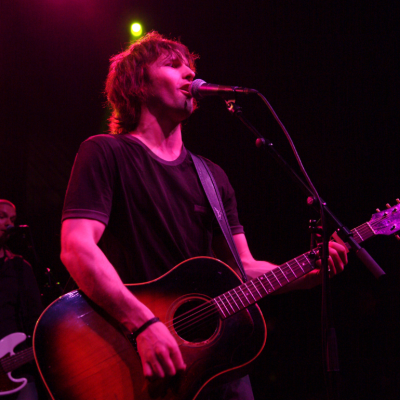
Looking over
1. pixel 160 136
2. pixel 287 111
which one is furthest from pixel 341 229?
pixel 287 111

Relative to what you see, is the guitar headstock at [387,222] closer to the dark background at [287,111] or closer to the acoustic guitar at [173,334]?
the acoustic guitar at [173,334]

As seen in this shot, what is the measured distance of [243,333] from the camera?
177 centimetres

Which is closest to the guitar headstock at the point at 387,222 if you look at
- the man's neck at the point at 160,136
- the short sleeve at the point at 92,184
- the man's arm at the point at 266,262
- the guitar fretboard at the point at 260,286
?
the man's arm at the point at 266,262

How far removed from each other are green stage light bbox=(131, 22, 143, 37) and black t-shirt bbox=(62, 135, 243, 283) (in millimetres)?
3622

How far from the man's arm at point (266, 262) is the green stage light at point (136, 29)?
4035 mm

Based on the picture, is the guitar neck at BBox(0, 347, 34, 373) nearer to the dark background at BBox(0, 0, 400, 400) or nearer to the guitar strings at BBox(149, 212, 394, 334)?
the dark background at BBox(0, 0, 400, 400)

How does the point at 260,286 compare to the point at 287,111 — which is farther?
the point at 287,111

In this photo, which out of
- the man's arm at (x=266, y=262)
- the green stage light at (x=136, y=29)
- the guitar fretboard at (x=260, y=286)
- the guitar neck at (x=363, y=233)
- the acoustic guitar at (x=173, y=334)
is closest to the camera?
the acoustic guitar at (x=173, y=334)

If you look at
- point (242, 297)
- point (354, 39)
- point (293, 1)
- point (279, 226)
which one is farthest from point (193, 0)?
point (242, 297)

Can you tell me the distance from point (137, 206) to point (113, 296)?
2.12 ft

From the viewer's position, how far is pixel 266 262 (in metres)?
2.38

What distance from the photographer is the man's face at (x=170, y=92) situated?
94.0 inches

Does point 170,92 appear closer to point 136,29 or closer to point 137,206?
point 137,206

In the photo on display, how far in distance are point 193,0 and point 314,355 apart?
493cm
